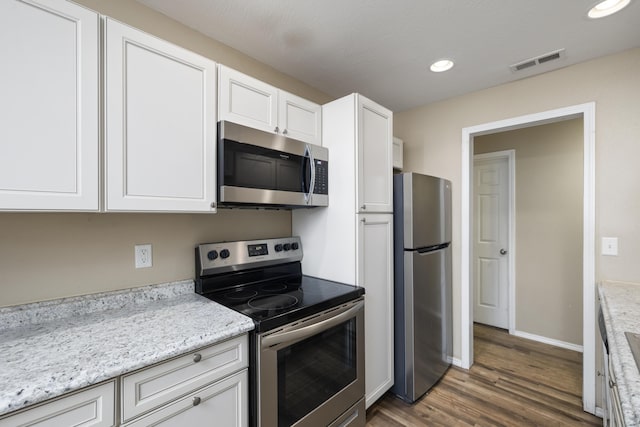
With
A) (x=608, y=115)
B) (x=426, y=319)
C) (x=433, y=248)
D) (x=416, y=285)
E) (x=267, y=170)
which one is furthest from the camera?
(x=433, y=248)

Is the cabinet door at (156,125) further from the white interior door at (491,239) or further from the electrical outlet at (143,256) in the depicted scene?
the white interior door at (491,239)

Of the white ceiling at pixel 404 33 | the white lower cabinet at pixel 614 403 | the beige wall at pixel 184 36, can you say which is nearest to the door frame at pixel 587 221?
the white ceiling at pixel 404 33

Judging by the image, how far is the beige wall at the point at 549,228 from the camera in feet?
9.59

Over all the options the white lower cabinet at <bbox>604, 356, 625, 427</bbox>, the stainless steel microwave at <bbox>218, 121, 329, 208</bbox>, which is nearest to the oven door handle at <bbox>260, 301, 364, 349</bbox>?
the stainless steel microwave at <bbox>218, 121, 329, 208</bbox>

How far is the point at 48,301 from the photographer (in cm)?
124

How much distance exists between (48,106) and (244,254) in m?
Answer: 1.13

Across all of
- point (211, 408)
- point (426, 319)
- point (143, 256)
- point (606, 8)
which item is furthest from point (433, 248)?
point (143, 256)

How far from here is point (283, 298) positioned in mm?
1573

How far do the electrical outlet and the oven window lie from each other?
2.80ft

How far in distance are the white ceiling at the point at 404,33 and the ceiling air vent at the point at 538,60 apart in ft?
0.14

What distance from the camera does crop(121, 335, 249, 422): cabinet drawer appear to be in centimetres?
95

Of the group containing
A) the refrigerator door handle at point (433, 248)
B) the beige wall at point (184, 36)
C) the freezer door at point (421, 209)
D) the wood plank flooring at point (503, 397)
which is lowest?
the wood plank flooring at point (503, 397)

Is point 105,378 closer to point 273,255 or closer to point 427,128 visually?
point 273,255

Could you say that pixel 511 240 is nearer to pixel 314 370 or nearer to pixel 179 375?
pixel 314 370
